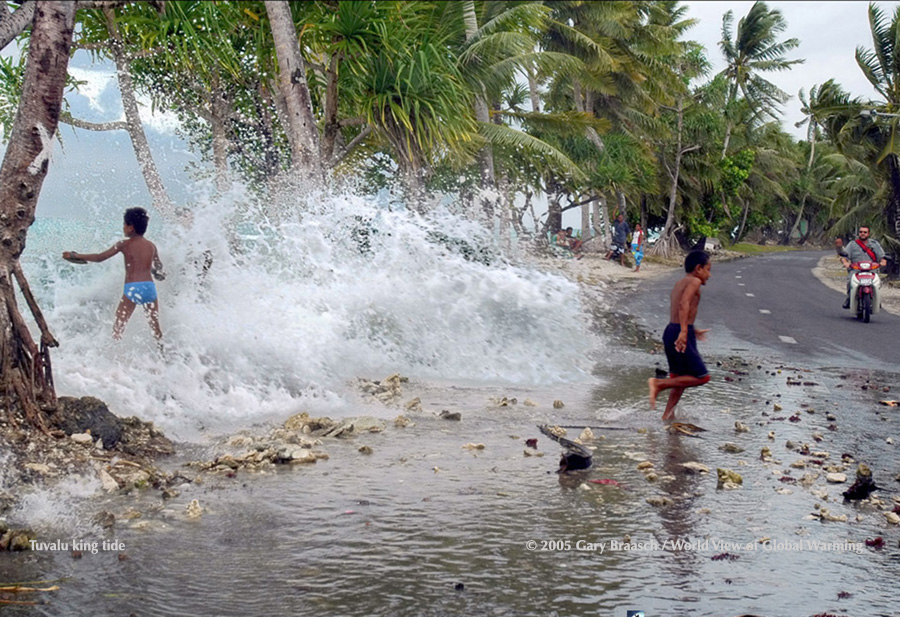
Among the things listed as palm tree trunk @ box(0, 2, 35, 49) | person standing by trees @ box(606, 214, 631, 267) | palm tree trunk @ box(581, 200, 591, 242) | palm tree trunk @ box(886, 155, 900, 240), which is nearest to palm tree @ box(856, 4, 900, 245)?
palm tree trunk @ box(886, 155, 900, 240)

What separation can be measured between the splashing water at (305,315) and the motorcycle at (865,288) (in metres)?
7.95

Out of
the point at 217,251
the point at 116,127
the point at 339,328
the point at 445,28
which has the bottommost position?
the point at 339,328

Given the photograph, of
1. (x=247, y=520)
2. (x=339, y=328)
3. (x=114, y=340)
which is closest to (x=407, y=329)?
(x=339, y=328)

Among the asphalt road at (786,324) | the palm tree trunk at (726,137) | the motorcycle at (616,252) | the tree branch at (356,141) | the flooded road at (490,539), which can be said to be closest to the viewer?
the flooded road at (490,539)

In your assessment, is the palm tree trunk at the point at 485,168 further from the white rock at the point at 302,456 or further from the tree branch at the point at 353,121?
the white rock at the point at 302,456

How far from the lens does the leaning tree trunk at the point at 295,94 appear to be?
1641cm

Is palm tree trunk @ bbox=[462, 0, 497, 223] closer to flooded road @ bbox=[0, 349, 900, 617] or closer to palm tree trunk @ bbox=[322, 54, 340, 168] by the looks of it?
palm tree trunk @ bbox=[322, 54, 340, 168]

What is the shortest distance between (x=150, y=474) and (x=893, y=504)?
4.66 m

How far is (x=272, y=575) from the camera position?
468cm

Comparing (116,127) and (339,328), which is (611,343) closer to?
(339,328)

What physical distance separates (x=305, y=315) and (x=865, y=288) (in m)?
12.8

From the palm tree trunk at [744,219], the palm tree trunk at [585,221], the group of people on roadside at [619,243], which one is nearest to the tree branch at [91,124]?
the group of people on roadside at [619,243]

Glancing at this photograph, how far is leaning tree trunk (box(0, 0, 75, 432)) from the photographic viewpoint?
6859 millimetres

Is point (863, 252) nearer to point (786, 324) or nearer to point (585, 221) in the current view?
point (786, 324)
